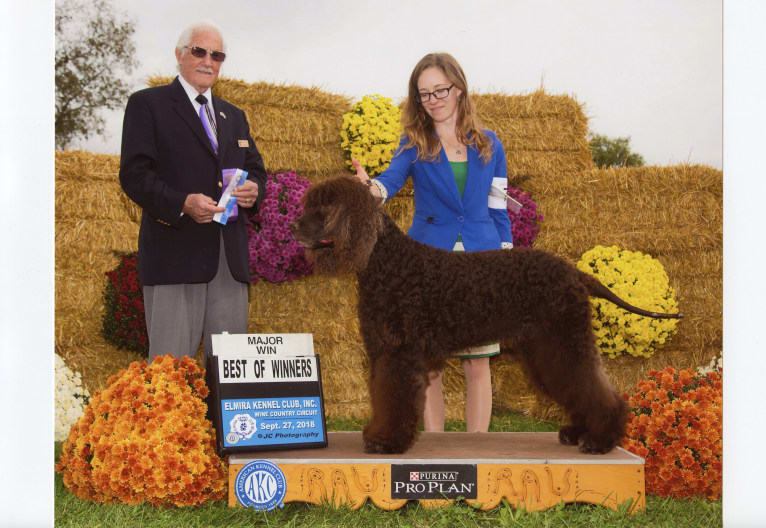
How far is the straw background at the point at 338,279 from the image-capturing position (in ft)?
15.9

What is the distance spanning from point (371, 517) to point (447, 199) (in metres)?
1.62

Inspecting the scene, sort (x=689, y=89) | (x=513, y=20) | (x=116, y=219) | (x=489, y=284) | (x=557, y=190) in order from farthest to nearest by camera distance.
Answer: (x=557, y=190) → (x=116, y=219) → (x=513, y=20) → (x=689, y=89) → (x=489, y=284)

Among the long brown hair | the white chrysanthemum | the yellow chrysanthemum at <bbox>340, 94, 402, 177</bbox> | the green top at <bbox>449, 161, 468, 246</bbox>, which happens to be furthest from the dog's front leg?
the white chrysanthemum

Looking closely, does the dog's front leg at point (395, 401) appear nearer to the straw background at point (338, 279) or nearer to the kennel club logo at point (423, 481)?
the kennel club logo at point (423, 481)

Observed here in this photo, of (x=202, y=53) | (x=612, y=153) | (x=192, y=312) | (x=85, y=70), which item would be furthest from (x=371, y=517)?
(x=85, y=70)

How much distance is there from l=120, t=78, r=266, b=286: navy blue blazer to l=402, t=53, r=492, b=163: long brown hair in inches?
39.2

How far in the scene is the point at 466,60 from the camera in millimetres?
4062

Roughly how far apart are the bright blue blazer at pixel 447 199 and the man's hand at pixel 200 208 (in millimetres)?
875

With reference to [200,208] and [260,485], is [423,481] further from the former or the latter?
[200,208]

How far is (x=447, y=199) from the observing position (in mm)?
3326
